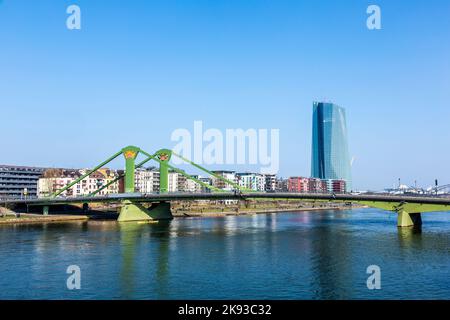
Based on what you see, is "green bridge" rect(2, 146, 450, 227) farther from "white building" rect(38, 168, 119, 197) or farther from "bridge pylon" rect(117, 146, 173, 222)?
"white building" rect(38, 168, 119, 197)

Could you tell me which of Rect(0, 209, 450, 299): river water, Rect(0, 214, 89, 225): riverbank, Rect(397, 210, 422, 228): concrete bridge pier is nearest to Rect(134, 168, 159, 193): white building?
Rect(0, 214, 89, 225): riverbank

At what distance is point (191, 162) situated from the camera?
97.3 meters

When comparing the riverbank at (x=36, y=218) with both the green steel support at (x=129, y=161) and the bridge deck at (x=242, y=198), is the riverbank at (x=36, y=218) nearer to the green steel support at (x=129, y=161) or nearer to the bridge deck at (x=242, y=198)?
the bridge deck at (x=242, y=198)

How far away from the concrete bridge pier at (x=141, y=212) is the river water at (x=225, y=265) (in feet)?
78.1

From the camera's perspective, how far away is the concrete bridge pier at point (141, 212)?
84500 mm

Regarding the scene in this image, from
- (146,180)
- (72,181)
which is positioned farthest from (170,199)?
(146,180)

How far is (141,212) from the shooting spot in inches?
3410

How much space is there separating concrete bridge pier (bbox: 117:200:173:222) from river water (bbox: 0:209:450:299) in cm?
2380

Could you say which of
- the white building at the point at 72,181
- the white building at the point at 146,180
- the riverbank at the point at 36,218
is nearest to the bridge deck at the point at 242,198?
the riverbank at the point at 36,218

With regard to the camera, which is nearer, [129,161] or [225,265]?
[225,265]

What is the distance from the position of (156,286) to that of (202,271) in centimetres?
552

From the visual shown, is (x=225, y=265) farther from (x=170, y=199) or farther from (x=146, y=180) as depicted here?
(x=146, y=180)

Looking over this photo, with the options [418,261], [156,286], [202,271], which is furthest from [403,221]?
[156,286]

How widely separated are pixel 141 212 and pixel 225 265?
50.7 meters
